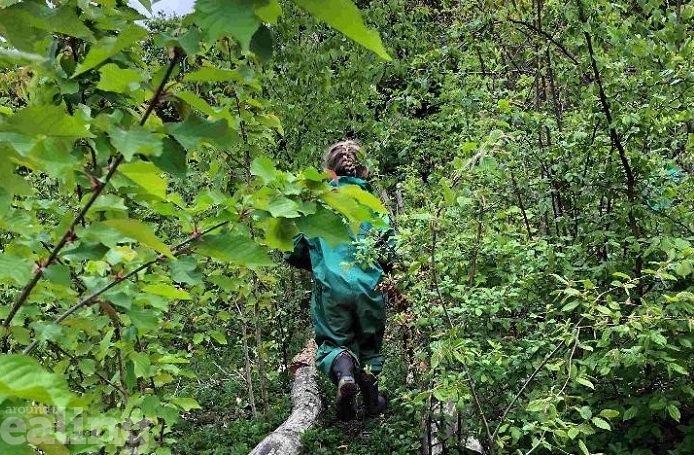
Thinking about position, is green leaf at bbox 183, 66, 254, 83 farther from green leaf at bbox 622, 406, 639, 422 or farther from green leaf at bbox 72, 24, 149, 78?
green leaf at bbox 622, 406, 639, 422

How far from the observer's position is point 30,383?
2.30 ft

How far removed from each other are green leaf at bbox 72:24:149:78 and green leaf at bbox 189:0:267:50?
243 mm

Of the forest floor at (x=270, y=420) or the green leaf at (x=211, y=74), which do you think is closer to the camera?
the green leaf at (x=211, y=74)

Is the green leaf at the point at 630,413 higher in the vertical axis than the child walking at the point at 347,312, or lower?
lower

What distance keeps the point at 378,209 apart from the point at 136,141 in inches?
19.3

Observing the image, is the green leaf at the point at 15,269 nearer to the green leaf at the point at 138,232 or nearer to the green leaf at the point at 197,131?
the green leaf at the point at 138,232

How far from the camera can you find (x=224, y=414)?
18.2 feet

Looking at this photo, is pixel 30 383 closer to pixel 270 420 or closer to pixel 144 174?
pixel 144 174

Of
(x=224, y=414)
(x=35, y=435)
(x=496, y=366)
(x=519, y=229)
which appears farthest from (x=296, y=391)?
(x=35, y=435)

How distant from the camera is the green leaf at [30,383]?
2.14ft

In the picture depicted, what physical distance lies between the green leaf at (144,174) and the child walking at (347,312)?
117 inches

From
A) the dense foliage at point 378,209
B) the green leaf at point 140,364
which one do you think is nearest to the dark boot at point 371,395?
the dense foliage at point 378,209

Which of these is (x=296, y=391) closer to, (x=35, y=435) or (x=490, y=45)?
(x=490, y=45)

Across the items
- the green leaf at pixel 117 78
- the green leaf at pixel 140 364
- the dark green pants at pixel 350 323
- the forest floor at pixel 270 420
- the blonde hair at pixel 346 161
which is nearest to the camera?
the green leaf at pixel 117 78
